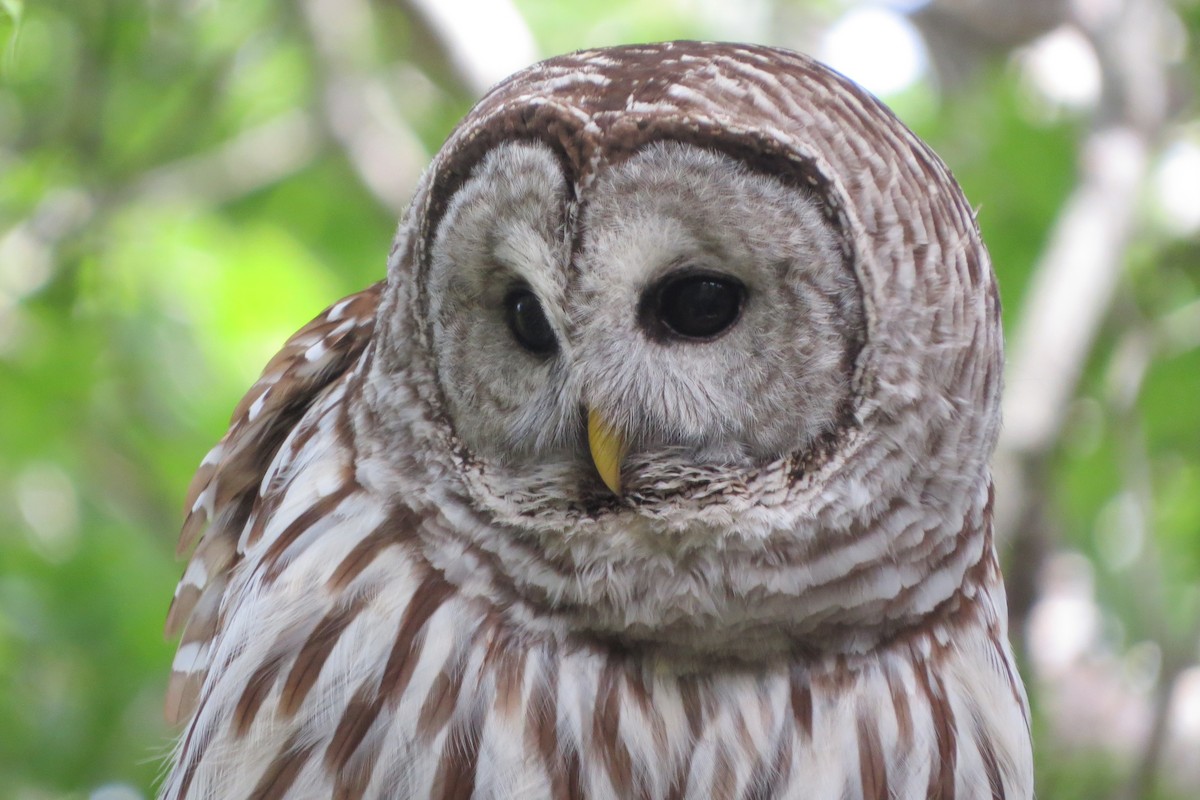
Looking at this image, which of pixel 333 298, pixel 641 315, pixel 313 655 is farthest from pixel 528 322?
pixel 333 298

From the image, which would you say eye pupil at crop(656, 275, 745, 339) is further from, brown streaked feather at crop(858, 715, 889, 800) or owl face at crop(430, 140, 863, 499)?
brown streaked feather at crop(858, 715, 889, 800)

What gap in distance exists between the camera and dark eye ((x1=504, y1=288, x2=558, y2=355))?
83.3 inches

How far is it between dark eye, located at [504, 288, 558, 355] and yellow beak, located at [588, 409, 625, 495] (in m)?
0.13

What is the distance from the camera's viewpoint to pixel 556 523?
2.15 meters

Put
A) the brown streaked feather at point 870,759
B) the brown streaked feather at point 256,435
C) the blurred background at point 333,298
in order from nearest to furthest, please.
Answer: the brown streaked feather at point 870,759 < the brown streaked feather at point 256,435 < the blurred background at point 333,298

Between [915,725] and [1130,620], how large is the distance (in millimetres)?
2457

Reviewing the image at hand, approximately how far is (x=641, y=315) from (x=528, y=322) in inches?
6.7

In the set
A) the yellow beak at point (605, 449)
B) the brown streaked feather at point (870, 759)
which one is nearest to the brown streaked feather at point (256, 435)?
the yellow beak at point (605, 449)

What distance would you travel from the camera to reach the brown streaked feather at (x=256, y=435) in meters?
2.66

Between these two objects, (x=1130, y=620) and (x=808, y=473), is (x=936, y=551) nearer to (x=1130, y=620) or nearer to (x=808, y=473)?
(x=808, y=473)

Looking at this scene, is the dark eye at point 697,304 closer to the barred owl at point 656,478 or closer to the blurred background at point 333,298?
the barred owl at point 656,478

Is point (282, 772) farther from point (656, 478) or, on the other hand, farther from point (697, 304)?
point (697, 304)

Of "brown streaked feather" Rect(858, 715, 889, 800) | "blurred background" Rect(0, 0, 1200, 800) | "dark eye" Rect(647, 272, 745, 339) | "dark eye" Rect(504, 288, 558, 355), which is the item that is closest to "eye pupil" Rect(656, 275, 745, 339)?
"dark eye" Rect(647, 272, 745, 339)

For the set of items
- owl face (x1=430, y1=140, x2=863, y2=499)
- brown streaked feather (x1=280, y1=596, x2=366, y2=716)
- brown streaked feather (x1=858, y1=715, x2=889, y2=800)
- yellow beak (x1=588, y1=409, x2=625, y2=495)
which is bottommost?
brown streaked feather (x1=858, y1=715, x2=889, y2=800)
